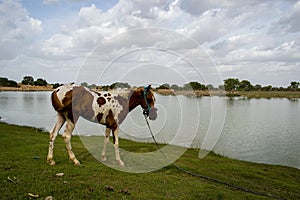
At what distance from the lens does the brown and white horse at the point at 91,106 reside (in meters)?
6.59

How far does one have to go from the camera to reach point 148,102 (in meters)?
7.53

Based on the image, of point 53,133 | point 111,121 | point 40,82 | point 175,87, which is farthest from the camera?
point 40,82

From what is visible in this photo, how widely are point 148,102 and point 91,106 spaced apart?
1.73 m

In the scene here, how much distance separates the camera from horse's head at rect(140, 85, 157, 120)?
7400 mm

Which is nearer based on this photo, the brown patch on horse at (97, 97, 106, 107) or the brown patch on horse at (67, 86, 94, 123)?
the brown patch on horse at (67, 86, 94, 123)

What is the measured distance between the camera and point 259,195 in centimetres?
680

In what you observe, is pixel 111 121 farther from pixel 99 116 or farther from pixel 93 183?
pixel 93 183

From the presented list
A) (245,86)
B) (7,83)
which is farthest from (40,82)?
(245,86)

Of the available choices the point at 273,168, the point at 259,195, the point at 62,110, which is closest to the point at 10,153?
the point at 62,110

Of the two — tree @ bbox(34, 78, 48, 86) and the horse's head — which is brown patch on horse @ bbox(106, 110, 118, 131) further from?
tree @ bbox(34, 78, 48, 86)

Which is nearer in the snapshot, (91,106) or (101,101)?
(91,106)

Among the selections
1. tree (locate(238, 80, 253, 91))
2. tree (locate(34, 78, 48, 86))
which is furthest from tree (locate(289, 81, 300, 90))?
tree (locate(34, 78, 48, 86))

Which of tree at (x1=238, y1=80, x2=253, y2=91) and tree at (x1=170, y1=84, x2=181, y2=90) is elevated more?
tree at (x1=238, y1=80, x2=253, y2=91)

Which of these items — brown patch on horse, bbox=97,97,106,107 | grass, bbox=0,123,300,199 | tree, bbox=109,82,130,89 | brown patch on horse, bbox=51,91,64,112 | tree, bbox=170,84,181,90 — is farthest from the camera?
tree, bbox=170,84,181,90
